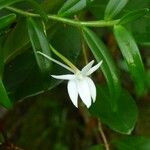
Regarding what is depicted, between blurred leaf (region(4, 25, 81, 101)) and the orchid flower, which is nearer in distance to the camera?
the orchid flower

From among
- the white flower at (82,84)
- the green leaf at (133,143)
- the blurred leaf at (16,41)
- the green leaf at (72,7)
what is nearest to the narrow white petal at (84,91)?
the white flower at (82,84)

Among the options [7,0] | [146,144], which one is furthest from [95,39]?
[146,144]

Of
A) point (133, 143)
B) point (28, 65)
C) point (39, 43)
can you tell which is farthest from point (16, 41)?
point (133, 143)

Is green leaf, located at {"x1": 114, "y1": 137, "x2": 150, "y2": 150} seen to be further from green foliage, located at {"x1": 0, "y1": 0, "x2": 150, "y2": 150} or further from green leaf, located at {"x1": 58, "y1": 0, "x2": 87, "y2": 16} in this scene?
green leaf, located at {"x1": 58, "y1": 0, "x2": 87, "y2": 16}

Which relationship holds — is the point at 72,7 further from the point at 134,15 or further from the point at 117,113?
the point at 117,113

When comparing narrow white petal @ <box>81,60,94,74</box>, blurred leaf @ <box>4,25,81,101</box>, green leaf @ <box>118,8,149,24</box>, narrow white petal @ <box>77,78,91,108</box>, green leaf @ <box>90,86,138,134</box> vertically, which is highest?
green leaf @ <box>118,8,149,24</box>

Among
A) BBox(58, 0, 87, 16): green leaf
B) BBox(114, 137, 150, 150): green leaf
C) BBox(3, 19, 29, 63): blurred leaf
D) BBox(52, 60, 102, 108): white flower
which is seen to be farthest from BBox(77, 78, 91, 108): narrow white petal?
BBox(114, 137, 150, 150): green leaf

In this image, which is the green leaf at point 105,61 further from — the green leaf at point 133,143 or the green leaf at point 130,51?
the green leaf at point 133,143
